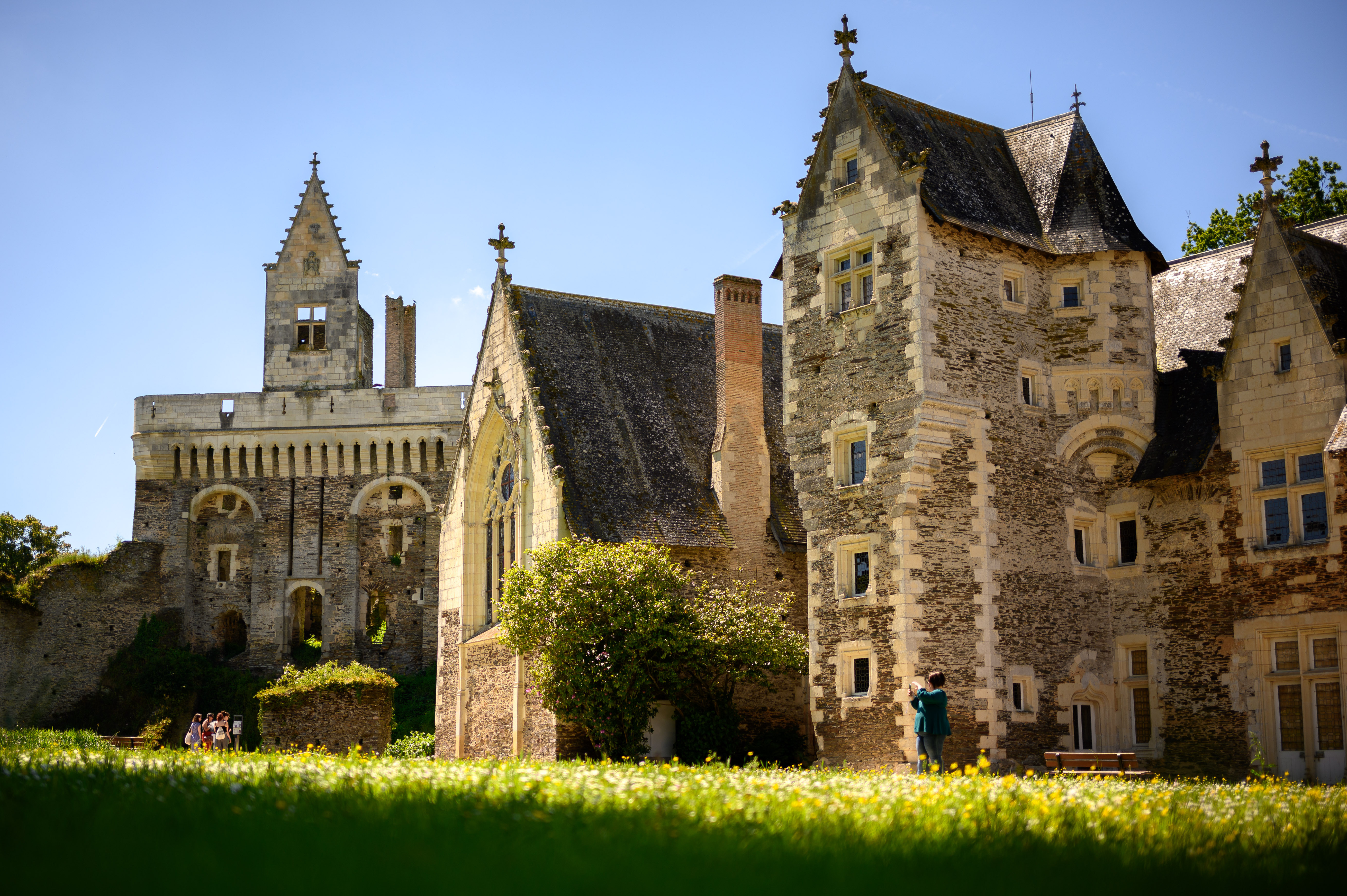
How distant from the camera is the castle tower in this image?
181 feet

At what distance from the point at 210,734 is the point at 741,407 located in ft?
54.7

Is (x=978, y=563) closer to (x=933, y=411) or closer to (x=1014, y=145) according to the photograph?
(x=933, y=411)

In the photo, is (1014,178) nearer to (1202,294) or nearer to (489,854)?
(1202,294)

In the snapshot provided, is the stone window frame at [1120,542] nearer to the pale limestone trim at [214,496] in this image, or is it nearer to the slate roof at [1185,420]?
the slate roof at [1185,420]

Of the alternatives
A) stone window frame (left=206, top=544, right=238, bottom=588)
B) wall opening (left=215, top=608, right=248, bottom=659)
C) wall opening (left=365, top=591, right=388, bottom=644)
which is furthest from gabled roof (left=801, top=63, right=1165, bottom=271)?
wall opening (left=215, top=608, right=248, bottom=659)

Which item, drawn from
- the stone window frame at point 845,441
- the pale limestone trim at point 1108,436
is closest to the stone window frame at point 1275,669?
the pale limestone trim at point 1108,436

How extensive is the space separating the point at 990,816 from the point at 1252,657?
1413 cm

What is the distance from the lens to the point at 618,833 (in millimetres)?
9352

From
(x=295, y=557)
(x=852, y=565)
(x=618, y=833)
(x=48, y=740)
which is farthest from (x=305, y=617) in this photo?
(x=618, y=833)

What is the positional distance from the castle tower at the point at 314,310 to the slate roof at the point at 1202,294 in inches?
1379

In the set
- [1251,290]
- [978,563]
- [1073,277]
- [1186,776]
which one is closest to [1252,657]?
[1186,776]

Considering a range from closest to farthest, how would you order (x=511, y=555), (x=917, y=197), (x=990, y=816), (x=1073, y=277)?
(x=990, y=816) < (x=917, y=197) < (x=1073, y=277) < (x=511, y=555)

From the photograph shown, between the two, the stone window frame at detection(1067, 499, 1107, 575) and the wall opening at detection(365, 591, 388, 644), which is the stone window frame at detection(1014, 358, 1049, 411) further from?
the wall opening at detection(365, 591, 388, 644)

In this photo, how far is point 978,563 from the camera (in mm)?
24422
